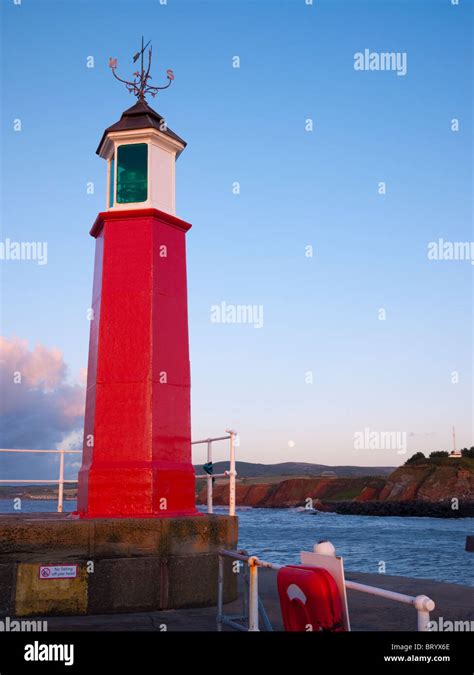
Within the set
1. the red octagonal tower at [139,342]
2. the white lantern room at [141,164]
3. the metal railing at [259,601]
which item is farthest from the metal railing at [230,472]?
the white lantern room at [141,164]

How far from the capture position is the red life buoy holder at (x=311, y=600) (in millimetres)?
4840

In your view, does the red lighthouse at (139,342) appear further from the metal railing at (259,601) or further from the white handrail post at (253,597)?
the white handrail post at (253,597)

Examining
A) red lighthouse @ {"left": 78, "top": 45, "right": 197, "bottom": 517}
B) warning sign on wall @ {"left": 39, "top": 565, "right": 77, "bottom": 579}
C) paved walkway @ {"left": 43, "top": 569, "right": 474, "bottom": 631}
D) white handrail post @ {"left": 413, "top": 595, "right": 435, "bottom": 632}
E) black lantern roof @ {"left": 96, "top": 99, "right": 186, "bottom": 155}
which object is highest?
black lantern roof @ {"left": 96, "top": 99, "right": 186, "bottom": 155}

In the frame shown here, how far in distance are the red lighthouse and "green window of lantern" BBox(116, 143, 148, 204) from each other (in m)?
0.01

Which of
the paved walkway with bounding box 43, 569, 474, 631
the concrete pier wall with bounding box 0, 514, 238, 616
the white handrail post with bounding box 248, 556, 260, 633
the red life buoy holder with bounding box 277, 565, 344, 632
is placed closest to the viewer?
the red life buoy holder with bounding box 277, 565, 344, 632

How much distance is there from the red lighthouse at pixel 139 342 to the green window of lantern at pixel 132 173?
1cm

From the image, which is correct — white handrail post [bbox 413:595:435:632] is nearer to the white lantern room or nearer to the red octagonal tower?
the red octagonal tower

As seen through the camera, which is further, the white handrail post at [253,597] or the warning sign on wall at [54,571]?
the warning sign on wall at [54,571]

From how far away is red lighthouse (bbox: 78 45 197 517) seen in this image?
30.7 ft

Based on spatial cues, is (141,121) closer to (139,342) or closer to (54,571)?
(139,342)

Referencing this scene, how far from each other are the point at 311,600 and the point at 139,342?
5.38 metres

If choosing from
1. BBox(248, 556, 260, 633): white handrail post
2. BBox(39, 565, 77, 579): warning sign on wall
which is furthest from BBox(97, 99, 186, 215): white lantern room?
BBox(248, 556, 260, 633): white handrail post
